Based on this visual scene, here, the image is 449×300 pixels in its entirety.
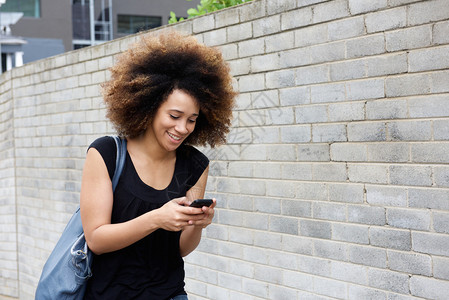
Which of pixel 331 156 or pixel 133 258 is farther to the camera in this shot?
pixel 331 156

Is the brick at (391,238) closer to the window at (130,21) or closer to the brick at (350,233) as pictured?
Result: the brick at (350,233)

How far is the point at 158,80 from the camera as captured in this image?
7.68 ft

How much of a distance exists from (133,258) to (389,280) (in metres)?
1.83

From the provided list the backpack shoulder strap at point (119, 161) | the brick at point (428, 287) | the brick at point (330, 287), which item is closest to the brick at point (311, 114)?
the brick at point (330, 287)

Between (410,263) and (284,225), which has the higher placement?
(284,225)

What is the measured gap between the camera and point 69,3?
22.7 metres

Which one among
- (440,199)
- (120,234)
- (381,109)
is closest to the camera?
(120,234)

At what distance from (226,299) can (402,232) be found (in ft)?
Answer: 6.05

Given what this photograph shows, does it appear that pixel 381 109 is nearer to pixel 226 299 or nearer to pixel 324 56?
pixel 324 56

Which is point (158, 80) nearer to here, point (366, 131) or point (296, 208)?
point (366, 131)

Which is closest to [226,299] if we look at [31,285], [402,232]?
[402,232]

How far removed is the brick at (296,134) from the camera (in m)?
3.94

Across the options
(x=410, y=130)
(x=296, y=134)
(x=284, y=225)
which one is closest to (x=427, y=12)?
(x=410, y=130)

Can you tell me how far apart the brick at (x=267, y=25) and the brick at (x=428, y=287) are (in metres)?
2.01
